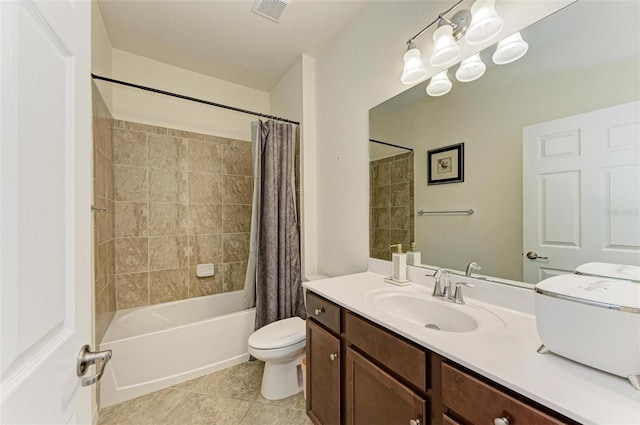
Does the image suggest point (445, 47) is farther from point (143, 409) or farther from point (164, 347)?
point (143, 409)

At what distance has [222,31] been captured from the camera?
6.47 ft

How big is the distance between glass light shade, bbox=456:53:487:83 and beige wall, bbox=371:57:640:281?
3 cm

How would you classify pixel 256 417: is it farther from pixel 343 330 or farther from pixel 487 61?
pixel 487 61

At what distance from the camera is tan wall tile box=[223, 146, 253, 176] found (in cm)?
275

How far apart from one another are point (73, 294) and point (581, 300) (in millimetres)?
1173

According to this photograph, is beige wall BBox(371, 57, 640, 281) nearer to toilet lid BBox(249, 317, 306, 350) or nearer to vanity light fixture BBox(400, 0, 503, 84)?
vanity light fixture BBox(400, 0, 503, 84)

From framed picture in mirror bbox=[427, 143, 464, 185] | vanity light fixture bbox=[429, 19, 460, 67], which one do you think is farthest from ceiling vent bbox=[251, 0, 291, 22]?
framed picture in mirror bbox=[427, 143, 464, 185]

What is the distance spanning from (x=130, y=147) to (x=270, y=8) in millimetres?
1687

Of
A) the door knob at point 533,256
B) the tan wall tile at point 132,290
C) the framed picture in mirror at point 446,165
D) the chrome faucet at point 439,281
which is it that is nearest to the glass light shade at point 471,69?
the framed picture in mirror at point 446,165

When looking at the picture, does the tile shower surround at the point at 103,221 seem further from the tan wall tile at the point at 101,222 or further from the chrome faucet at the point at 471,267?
the chrome faucet at the point at 471,267

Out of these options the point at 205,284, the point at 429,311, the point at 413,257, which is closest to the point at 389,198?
the point at 413,257

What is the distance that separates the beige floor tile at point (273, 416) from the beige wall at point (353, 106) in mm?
948

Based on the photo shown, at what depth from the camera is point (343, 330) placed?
1.16m

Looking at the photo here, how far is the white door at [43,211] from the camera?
1.20 feet
